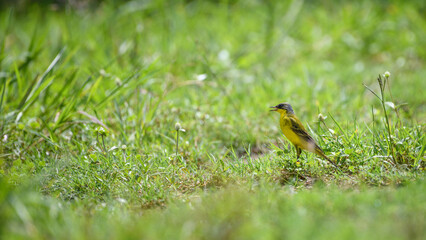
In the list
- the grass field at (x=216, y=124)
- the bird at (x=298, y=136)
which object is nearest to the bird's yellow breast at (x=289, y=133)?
the bird at (x=298, y=136)

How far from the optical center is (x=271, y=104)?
477 centimetres

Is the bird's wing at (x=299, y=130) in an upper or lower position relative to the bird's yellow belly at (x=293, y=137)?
upper

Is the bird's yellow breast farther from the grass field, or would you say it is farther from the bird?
the grass field

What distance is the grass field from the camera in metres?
2.18

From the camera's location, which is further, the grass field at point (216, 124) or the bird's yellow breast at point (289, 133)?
the bird's yellow breast at point (289, 133)

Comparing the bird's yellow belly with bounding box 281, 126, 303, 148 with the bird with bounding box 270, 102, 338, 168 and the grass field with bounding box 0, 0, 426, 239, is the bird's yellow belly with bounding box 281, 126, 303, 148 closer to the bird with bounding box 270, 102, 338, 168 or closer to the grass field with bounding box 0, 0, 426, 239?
the bird with bounding box 270, 102, 338, 168

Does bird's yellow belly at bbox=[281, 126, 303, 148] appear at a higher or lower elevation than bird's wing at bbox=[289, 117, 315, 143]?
lower

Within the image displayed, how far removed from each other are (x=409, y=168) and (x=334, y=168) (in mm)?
526

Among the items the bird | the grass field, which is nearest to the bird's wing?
the bird

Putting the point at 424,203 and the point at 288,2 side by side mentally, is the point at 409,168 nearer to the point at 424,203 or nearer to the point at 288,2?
the point at 424,203

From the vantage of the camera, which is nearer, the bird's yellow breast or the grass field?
the grass field

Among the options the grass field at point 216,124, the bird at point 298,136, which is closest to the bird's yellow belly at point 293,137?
the bird at point 298,136

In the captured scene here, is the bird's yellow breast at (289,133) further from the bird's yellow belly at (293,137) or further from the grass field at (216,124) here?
the grass field at (216,124)

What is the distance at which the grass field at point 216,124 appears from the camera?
2.18m
